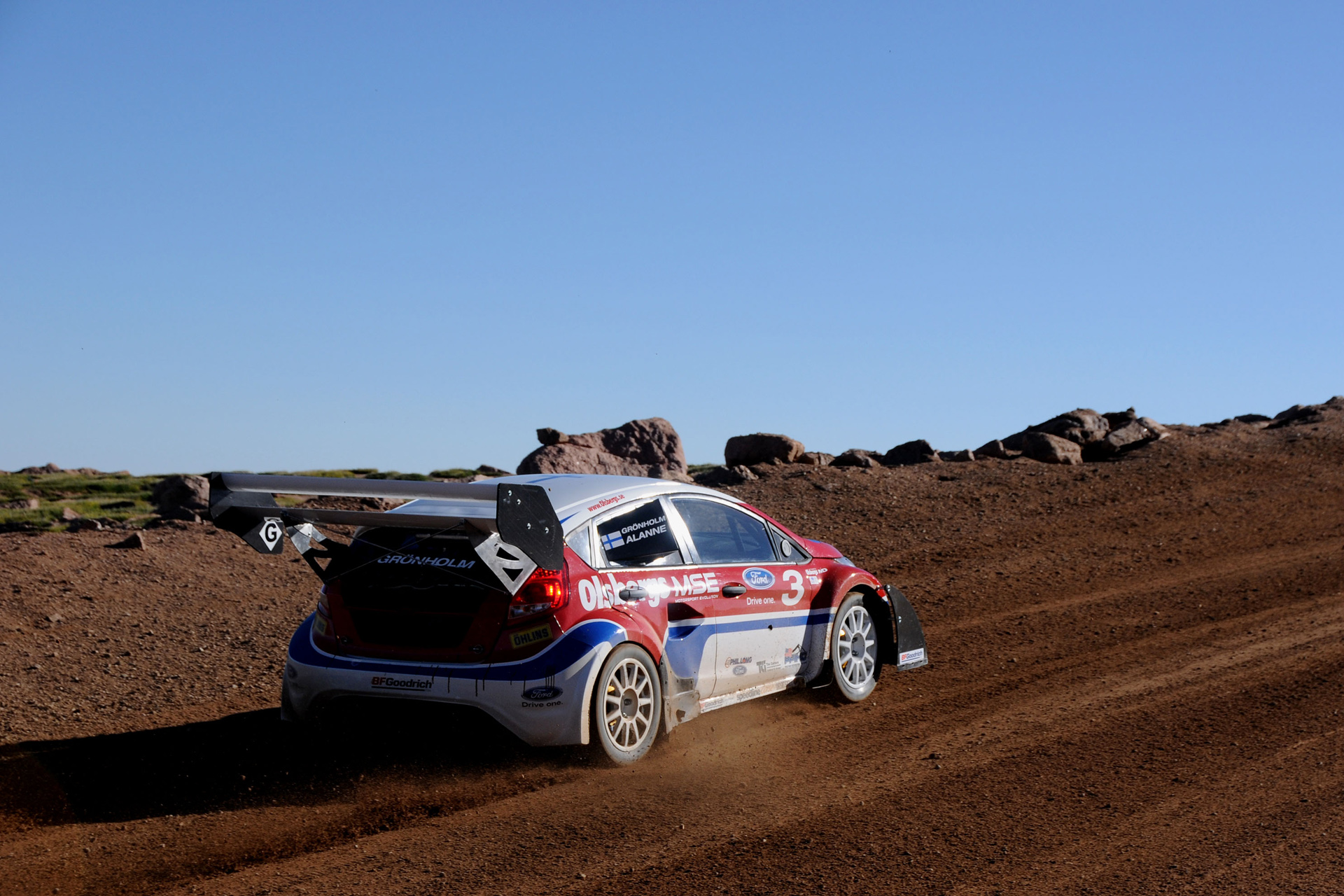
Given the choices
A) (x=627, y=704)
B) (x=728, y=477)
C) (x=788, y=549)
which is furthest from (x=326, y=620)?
(x=728, y=477)

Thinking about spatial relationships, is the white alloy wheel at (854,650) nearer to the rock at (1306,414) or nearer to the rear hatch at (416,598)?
the rear hatch at (416,598)

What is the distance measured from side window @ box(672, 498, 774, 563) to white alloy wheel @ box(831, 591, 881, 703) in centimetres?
85

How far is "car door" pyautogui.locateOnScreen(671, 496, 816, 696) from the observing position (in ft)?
24.3

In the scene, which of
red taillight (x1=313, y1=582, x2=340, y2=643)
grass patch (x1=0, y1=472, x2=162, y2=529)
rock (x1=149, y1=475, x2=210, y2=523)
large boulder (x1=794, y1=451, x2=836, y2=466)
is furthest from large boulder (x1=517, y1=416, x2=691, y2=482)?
red taillight (x1=313, y1=582, x2=340, y2=643)

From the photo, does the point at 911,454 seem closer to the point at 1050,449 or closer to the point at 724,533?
the point at 1050,449

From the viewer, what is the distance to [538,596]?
630cm

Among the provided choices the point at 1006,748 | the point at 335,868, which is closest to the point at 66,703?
the point at 335,868

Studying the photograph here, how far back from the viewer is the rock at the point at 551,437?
2309 centimetres

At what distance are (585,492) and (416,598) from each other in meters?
1.20

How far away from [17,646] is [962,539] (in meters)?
11.8

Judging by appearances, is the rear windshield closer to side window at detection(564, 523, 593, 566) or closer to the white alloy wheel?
side window at detection(564, 523, 593, 566)

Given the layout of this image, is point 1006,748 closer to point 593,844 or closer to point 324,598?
point 593,844

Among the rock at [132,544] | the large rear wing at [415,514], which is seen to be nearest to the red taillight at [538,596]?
the large rear wing at [415,514]

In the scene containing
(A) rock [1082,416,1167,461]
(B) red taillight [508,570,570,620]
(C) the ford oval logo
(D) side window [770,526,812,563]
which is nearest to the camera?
(B) red taillight [508,570,570,620]
